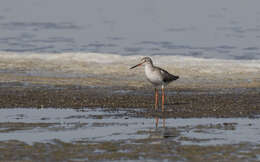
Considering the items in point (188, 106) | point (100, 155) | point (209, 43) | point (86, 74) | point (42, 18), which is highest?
point (42, 18)

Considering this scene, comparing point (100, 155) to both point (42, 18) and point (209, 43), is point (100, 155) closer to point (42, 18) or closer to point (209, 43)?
point (209, 43)

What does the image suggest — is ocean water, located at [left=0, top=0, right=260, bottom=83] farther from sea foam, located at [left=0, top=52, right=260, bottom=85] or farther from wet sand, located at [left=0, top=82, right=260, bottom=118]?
wet sand, located at [left=0, top=82, right=260, bottom=118]

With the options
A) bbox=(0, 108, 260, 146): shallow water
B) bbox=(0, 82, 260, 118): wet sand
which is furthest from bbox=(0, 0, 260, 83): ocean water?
bbox=(0, 108, 260, 146): shallow water

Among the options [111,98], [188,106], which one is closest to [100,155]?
[188,106]

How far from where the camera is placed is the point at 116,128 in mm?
15258

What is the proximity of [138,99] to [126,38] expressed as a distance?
67.1 feet

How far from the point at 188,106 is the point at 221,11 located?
115ft

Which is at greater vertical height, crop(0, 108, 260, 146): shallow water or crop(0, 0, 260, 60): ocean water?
crop(0, 0, 260, 60): ocean water

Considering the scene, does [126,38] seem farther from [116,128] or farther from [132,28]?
[116,128]

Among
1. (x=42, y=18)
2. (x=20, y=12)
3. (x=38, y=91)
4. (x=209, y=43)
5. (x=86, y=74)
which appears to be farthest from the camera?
(x=20, y=12)

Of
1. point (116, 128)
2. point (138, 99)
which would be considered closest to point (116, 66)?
point (138, 99)

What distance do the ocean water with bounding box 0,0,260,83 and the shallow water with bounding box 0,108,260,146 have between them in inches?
454

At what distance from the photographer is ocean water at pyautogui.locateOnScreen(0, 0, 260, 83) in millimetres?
31125

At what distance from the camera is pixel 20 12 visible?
53.0 metres
